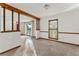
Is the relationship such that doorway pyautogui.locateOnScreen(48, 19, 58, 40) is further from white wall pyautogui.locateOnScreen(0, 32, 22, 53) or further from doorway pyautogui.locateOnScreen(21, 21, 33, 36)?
doorway pyautogui.locateOnScreen(21, 21, 33, 36)

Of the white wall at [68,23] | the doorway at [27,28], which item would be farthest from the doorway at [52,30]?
the doorway at [27,28]

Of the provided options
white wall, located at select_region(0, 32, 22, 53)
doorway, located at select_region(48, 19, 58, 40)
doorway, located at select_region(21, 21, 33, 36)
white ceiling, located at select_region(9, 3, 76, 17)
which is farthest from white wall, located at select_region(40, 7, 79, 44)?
doorway, located at select_region(21, 21, 33, 36)

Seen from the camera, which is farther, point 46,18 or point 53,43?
point 46,18

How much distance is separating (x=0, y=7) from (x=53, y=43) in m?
3.17

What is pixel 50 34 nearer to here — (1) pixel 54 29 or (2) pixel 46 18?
(1) pixel 54 29

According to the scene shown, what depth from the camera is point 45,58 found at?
100cm

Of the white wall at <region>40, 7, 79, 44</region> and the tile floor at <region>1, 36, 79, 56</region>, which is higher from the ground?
the white wall at <region>40, 7, 79, 44</region>

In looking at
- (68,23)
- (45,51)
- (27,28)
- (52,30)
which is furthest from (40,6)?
(27,28)

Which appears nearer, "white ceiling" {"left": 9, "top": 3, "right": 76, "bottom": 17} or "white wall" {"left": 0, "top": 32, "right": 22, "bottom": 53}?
"white wall" {"left": 0, "top": 32, "right": 22, "bottom": 53}

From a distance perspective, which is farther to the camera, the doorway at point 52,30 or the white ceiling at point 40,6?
the doorway at point 52,30

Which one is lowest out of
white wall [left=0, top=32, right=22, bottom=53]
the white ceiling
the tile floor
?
the tile floor

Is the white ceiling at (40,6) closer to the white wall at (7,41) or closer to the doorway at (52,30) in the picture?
the doorway at (52,30)

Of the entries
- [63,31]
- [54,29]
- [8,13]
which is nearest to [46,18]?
[54,29]

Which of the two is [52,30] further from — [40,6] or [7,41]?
[7,41]
